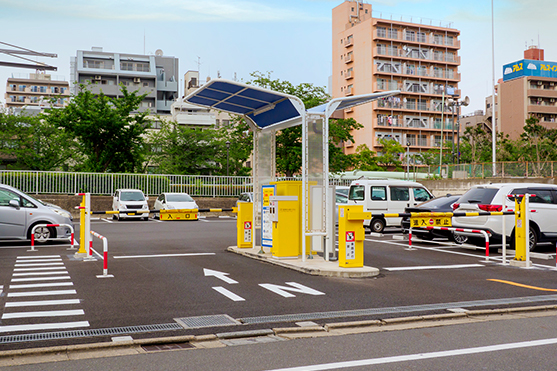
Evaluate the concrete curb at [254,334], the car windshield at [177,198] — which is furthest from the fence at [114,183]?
the concrete curb at [254,334]

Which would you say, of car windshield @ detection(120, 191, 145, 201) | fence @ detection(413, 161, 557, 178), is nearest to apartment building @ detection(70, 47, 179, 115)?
car windshield @ detection(120, 191, 145, 201)

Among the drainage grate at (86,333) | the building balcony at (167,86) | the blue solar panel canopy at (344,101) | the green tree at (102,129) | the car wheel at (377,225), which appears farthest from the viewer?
the building balcony at (167,86)

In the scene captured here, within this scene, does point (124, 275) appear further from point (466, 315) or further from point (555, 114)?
point (555, 114)

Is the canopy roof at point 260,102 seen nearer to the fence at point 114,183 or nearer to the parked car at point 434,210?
the parked car at point 434,210

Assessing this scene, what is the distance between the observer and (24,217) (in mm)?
15188

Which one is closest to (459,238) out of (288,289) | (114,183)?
(288,289)

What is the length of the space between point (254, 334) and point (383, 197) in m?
15.4

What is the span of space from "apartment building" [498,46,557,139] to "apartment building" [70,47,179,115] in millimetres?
54376

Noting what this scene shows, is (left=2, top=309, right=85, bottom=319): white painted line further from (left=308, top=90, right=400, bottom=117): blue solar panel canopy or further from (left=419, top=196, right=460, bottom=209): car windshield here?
(left=419, top=196, right=460, bottom=209): car windshield

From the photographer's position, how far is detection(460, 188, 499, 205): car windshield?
1418 cm

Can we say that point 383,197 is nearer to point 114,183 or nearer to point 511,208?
point 511,208

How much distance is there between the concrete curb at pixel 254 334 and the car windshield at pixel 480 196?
23.2 ft

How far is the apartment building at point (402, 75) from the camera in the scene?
73.9 m

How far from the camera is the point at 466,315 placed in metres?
6.95
